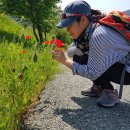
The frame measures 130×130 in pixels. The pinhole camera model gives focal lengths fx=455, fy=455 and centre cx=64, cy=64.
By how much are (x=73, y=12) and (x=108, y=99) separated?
86cm

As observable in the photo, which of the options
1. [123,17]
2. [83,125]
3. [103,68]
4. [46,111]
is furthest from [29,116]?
[123,17]

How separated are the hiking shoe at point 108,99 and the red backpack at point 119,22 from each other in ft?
1.93

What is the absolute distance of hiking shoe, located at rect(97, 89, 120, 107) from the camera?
4125mm

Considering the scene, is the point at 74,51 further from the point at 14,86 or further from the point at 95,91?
the point at 14,86

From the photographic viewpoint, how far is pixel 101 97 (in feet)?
13.8

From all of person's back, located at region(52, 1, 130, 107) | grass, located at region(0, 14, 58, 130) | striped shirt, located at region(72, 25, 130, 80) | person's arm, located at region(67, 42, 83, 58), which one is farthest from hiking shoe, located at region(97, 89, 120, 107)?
grass, located at region(0, 14, 58, 130)

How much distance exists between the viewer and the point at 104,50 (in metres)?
3.87

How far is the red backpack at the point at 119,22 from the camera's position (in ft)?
12.8

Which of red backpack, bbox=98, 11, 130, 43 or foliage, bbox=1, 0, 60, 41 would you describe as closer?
red backpack, bbox=98, 11, 130, 43

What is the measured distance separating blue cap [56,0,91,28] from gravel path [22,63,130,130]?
0.75 metres

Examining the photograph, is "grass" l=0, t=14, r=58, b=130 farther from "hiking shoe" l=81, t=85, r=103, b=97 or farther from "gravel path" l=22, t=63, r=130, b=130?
"hiking shoe" l=81, t=85, r=103, b=97

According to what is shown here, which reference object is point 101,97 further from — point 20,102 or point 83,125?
point 20,102

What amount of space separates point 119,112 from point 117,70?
0.37 m

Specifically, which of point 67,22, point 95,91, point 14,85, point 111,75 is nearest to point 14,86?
point 14,85
